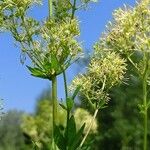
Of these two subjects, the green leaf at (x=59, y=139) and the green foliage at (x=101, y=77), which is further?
the green foliage at (x=101, y=77)

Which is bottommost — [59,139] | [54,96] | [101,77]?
[59,139]

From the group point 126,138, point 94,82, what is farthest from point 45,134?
point 126,138

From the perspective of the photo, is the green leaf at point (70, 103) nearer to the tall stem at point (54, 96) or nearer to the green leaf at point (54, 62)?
the tall stem at point (54, 96)

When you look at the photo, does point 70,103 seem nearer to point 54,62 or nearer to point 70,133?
point 70,133

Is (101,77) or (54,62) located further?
(101,77)

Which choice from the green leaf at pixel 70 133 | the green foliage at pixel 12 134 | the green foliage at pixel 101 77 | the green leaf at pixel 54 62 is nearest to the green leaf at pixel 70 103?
the green leaf at pixel 70 133

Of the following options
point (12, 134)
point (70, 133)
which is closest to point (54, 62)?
point (70, 133)

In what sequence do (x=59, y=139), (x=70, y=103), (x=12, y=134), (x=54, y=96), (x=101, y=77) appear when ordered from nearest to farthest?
(x=70, y=103) < (x=59, y=139) < (x=54, y=96) < (x=101, y=77) < (x=12, y=134)

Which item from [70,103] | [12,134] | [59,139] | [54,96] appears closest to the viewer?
[70,103]

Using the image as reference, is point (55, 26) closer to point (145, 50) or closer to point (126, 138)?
point (145, 50)

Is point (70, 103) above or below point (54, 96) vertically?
below

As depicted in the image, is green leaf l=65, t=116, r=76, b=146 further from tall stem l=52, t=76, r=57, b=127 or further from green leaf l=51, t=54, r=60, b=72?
green leaf l=51, t=54, r=60, b=72
